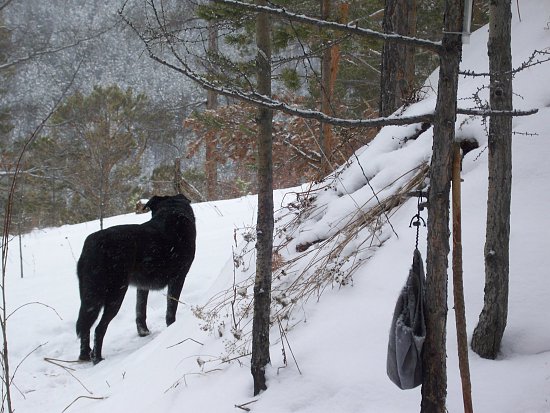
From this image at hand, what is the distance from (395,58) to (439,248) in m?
4.78

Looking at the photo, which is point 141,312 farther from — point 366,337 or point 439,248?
point 439,248

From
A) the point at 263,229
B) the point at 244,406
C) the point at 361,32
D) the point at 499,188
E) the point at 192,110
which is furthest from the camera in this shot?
the point at 192,110

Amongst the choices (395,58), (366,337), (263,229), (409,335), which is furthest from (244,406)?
(395,58)

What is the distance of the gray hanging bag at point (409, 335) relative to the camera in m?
1.90

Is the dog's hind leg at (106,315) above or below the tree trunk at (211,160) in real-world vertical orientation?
below

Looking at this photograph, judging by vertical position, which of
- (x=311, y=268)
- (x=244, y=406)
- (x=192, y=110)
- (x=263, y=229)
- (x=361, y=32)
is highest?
(x=192, y=110)

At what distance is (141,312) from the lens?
240 inches

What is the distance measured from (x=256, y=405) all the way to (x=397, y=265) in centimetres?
129

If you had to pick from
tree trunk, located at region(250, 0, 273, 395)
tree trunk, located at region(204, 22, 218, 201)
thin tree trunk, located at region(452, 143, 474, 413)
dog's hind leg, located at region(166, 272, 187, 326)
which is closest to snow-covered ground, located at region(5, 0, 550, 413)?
tree trunk, located at region(250, 0, 273, 395)

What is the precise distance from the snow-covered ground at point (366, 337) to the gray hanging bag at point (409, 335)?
57 cm

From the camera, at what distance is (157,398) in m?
3.59

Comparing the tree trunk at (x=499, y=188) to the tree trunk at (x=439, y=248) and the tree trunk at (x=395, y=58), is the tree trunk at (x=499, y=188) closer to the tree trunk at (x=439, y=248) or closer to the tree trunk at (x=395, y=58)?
the tree trunk at (x=439, y=248)

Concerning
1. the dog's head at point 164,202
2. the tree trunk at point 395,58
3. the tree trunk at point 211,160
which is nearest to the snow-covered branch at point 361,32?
the tree trunk at point 395,58

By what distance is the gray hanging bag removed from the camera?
6.23ft
